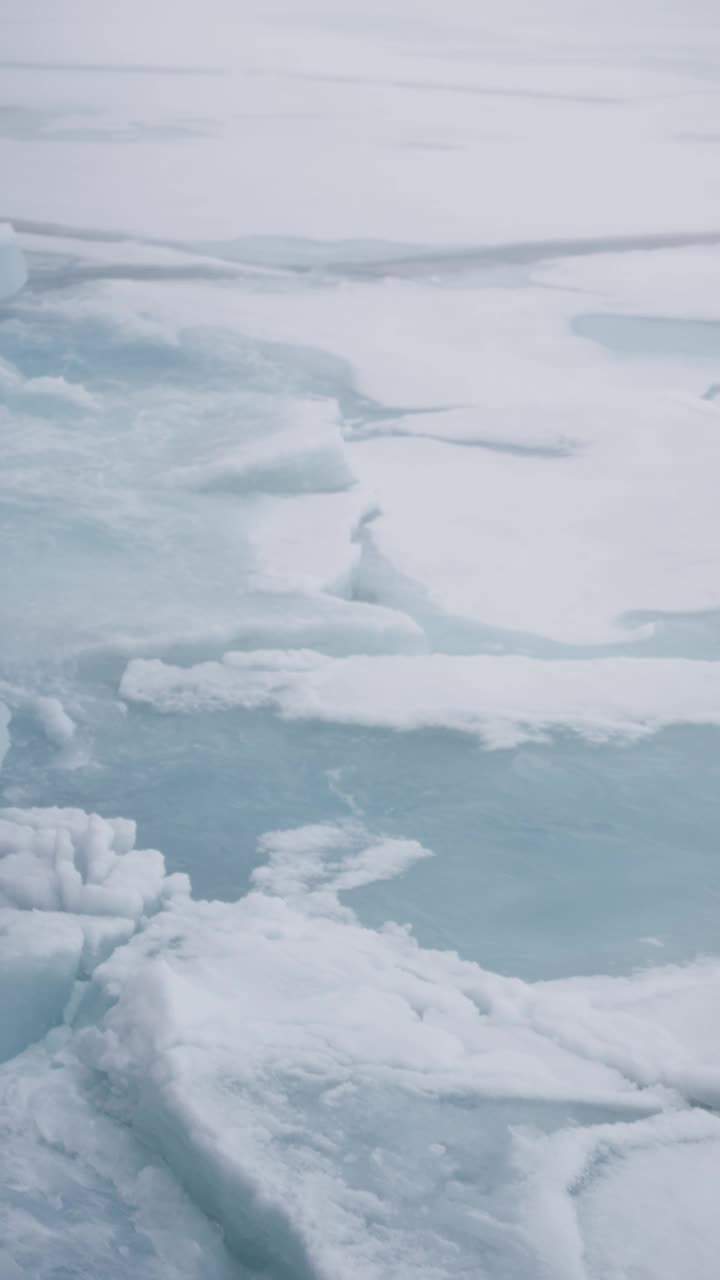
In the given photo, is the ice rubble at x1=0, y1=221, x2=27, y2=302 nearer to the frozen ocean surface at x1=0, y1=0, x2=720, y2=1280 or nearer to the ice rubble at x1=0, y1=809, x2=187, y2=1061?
the frozen ocean surface at x1=0, y1=0, x2=720, y2=1280

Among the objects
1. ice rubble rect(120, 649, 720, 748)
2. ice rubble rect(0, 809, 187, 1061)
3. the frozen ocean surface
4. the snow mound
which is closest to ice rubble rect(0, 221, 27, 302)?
the frozen ocean surface

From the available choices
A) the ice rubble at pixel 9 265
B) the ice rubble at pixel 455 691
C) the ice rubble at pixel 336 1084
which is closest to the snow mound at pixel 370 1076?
the ice rubble at pixel 336 1084

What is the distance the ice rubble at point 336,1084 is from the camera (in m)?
1.52

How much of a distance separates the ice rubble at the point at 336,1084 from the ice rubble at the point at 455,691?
0.66m

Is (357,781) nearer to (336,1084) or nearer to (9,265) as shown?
(336,1084)

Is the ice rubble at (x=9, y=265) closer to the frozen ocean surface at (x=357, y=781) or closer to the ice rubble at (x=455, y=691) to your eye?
the frozen ocean surface at (x=357, y=781)

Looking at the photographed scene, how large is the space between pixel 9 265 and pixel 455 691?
416 centimetres

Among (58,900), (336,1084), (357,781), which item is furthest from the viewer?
(357,781)

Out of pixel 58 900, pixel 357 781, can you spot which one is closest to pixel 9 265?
pixel 357 781

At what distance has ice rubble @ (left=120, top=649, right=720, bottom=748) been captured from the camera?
2.73 metres

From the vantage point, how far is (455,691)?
2820 mm

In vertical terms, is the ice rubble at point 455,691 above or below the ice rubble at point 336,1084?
below

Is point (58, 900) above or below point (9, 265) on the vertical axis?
above

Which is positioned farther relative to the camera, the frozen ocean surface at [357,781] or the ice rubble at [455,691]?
the ice rubble at [455,691]
